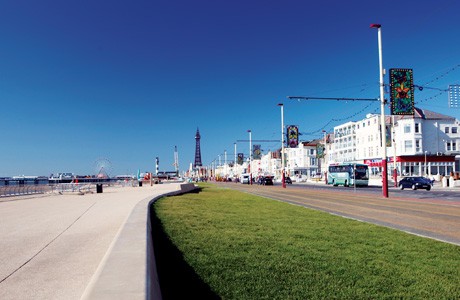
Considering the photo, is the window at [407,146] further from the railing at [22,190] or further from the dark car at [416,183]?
the railing at [22,190]

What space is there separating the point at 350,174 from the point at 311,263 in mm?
52030

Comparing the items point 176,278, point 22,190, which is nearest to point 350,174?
point 22,190

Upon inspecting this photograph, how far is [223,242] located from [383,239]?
134 inches

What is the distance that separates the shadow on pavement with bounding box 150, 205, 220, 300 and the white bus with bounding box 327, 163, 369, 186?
48.6m

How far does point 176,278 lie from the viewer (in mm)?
5367

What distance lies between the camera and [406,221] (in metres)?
12.5

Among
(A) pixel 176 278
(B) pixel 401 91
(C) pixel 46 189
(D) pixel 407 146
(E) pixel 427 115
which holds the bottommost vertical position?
(C) pixel 46 189

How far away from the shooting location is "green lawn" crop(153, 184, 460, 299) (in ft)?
15.9

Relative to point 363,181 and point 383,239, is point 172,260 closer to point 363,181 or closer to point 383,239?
point 383,239

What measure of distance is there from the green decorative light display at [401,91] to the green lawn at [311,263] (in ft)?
56.8

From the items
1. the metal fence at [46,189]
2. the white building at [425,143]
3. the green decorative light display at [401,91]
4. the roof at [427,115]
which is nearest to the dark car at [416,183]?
the green decorative light display at [401,91]

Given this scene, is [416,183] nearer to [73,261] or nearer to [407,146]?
[407,146]

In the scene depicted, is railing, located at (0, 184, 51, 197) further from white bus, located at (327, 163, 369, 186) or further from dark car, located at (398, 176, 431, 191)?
white bus, located at (327, 163, 369, 186)

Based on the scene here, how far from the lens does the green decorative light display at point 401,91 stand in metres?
25.3
